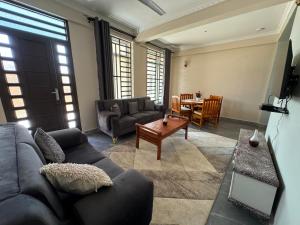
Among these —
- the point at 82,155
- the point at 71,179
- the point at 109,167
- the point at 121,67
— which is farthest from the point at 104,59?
the point at 71,179

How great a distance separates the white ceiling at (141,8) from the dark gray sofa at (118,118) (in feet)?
6.62

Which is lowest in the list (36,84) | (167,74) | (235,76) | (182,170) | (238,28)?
(182,170)

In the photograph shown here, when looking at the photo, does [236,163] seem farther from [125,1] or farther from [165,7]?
[125,1]

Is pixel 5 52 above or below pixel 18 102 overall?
above

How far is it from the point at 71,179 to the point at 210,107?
3.84m

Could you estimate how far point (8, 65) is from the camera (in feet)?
7.32

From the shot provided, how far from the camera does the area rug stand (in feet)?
4.72

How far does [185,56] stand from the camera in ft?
18.4

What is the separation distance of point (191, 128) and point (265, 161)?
2.43 metres

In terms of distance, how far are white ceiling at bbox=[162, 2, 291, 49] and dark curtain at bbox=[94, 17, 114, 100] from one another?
2.22 m

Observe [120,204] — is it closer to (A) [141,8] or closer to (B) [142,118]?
(B) [142,118]

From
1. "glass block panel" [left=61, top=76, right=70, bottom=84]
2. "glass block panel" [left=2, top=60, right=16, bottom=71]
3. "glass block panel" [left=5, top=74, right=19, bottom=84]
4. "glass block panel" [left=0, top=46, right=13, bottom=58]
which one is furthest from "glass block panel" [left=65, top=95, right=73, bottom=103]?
"glass block panel" [left=0, top=46, right=13, bottom=58]

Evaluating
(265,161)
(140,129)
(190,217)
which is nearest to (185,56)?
(140,129)

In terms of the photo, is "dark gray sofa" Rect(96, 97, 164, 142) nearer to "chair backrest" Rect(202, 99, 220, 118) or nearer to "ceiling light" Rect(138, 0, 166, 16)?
"chair backrest" Rect(202, 99, 220, 118)
